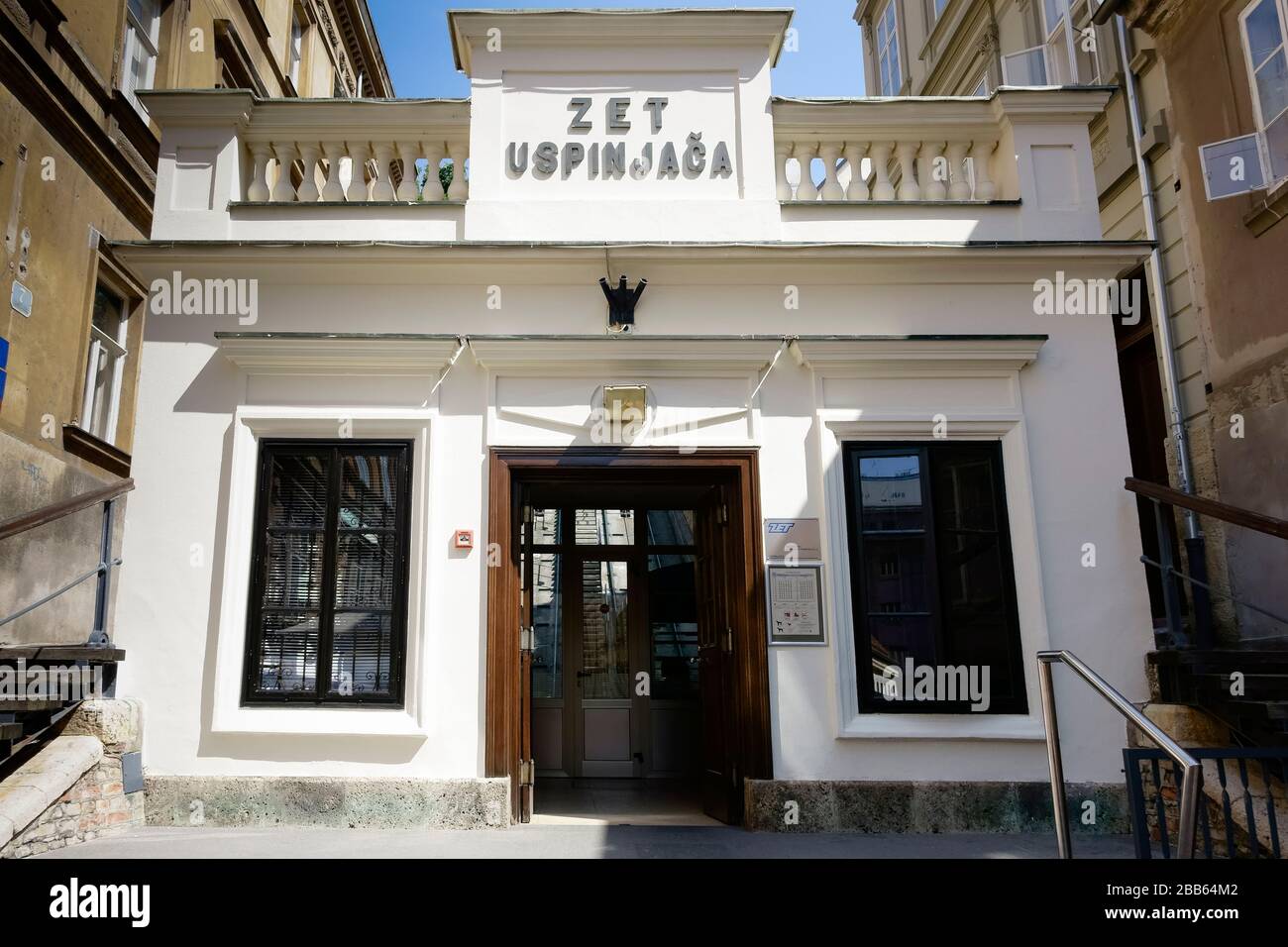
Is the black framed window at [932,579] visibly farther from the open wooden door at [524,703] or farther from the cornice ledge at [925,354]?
the open wooden door at [524,703]

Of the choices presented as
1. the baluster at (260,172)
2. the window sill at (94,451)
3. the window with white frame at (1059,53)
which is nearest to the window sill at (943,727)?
the baluster at (260,172)

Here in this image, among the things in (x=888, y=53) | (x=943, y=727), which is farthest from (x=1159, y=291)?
(x=888, y=53)

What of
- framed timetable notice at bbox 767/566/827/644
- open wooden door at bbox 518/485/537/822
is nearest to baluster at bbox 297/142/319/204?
open wooden door at bbox 518/485/537/822

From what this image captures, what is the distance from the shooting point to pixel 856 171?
748cm

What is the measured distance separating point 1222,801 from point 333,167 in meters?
7.36

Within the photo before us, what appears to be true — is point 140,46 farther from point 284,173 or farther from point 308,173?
point 308,173

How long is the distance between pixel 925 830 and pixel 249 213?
21.5 ft

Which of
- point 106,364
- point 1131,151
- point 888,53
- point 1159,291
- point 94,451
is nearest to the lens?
point 1159,291

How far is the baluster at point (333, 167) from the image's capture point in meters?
7.43

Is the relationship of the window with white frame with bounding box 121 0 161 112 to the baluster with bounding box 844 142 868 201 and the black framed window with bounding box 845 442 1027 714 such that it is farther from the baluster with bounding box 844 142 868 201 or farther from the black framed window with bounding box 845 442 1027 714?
the black framed window with bounding box 845 442 1027 714

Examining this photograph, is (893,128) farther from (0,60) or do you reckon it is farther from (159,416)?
(0,60)

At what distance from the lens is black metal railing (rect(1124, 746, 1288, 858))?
421cm

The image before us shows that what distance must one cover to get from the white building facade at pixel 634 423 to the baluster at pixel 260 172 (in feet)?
0.06
